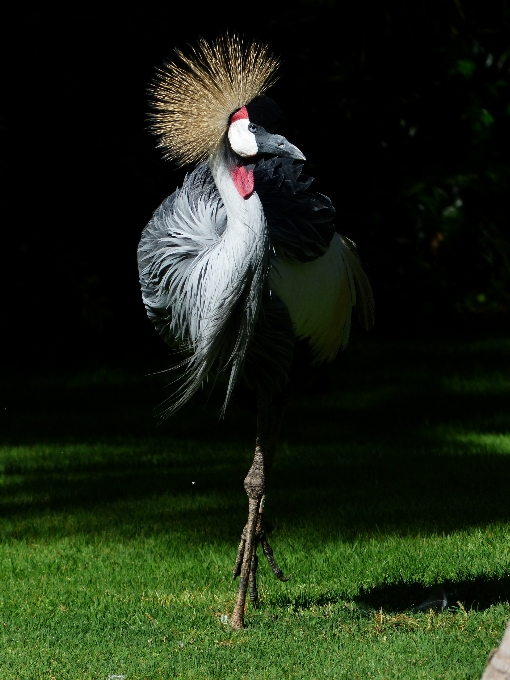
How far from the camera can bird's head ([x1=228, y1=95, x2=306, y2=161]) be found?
161 inches

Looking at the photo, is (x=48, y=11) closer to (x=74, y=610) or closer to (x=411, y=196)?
(x=411, y=196)

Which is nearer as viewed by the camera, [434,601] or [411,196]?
[434,601]

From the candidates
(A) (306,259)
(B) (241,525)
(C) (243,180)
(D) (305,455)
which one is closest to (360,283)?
(A) (306,259)

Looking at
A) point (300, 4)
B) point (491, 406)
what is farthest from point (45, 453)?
point (300, 4)

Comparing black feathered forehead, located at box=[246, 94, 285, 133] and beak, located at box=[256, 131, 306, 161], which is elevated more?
black feathered forehead, located at box=[246, 94, 285, 133]

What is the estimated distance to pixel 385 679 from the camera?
3.72 meters

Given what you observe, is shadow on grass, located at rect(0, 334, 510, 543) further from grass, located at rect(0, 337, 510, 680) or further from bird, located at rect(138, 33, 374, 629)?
bird, located at rect(138, 33, 374, 629)

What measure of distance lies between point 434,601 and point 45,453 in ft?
12.4

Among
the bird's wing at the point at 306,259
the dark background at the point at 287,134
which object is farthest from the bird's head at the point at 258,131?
the dark background at the point at 287,134

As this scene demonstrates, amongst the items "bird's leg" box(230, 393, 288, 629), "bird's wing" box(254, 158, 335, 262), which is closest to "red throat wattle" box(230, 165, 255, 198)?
"bird's wing" box(254, 158, 335, 262)

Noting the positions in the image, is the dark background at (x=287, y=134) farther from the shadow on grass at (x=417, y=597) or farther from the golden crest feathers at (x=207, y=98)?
the shadow on grass at (x=417, y=597)

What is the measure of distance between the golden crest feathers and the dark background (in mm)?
4536

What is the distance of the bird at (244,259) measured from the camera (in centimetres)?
415

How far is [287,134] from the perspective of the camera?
1024 centimetres
